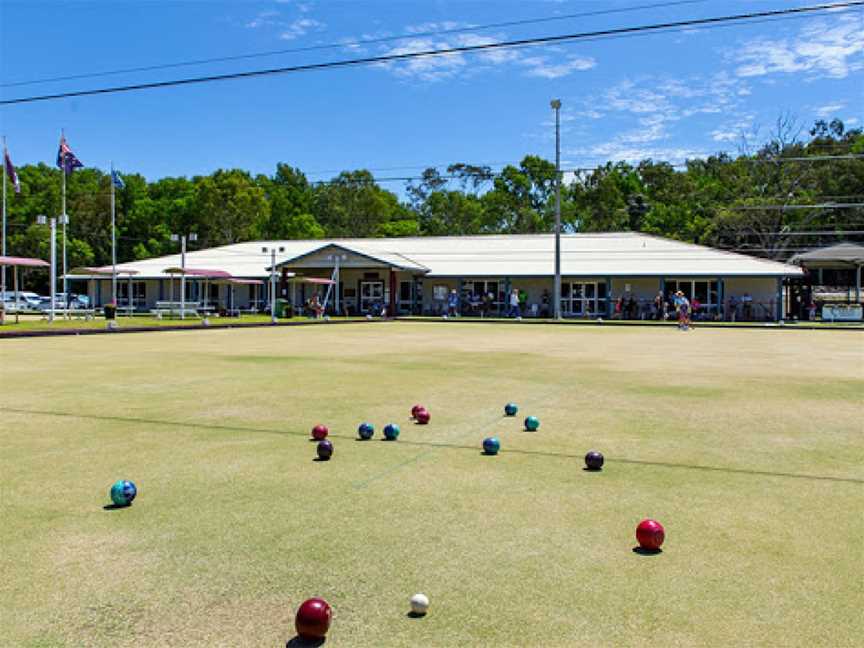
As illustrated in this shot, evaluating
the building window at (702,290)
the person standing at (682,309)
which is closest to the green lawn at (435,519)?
the person standing at (682,309)

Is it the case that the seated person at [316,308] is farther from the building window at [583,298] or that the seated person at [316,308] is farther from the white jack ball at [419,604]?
the white jack ball at [419,604]

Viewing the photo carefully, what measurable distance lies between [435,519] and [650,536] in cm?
146

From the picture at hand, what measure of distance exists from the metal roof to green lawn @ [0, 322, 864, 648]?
37.5 meters

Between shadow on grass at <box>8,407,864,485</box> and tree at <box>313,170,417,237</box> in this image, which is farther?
tree at <box>313,170,417,237</box>

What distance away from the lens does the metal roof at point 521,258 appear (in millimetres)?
47188

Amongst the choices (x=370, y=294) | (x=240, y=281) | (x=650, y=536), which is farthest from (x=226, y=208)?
(x=650, y=536)

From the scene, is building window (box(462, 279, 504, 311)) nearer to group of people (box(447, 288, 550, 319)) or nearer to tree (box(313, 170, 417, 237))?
group of people (box(447, 288, 550, 319))

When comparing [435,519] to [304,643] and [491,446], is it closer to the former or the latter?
[304,643]

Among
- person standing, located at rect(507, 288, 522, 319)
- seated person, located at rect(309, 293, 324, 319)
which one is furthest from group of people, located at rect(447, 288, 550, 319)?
seated person, located at rect(309, 293, 324, 319)

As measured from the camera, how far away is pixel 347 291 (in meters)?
56.1

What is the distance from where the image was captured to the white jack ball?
3.62m

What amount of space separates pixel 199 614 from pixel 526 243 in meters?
56.7

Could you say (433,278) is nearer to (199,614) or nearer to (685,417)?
(685,417)

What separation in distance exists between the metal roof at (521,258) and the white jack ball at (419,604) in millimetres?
44974
